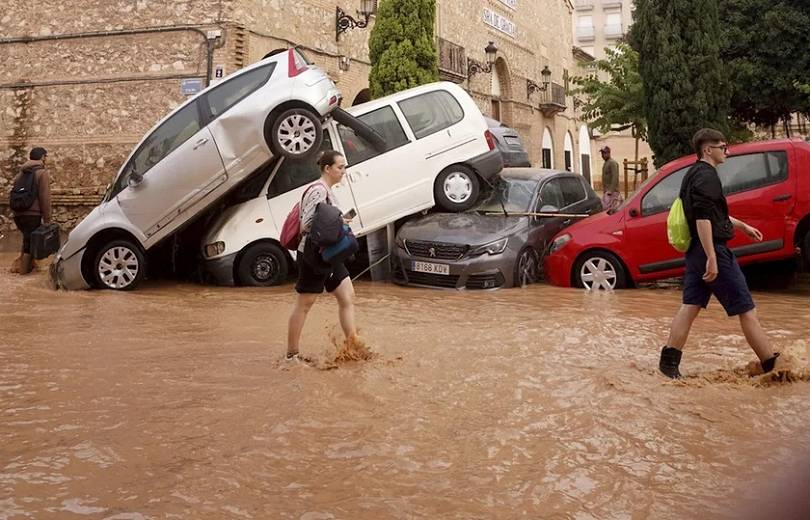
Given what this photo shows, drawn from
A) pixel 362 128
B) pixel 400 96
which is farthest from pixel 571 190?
pixel 362 128

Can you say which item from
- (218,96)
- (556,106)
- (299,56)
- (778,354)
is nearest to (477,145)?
(299,56)

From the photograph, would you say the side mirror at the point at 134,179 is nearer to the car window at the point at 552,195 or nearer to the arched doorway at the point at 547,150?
the car window at the point at 552,195

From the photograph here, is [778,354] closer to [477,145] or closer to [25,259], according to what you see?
[477,145]

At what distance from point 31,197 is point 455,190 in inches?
234

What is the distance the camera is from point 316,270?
5.55 m

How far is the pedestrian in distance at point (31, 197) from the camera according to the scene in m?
11.2

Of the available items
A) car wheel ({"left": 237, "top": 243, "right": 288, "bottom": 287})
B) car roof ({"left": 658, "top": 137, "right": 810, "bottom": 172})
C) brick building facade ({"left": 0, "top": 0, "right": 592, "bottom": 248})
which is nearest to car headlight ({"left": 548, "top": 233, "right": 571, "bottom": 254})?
car roof ({"left": 658, "top": 137, "right": 810, "bottom": 172})

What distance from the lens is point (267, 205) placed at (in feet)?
33.5

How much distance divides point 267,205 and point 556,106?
73.4 ft

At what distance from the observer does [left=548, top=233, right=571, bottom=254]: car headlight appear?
32.6ft

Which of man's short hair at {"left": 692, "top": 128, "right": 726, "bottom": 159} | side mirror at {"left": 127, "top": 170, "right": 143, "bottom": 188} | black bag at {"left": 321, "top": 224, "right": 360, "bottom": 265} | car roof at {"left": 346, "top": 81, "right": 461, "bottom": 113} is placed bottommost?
black bag at {"left": 321, "top": 224, "right": 360, "bottom": 265}

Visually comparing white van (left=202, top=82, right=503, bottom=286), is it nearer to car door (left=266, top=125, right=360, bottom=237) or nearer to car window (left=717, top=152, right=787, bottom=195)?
car door (left=266, top=125, right=360, bottom=237)

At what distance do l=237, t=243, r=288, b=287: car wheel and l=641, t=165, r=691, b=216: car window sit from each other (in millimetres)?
4484

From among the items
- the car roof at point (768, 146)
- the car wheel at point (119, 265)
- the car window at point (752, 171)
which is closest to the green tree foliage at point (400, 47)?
the car wheel at point (119, 265)
